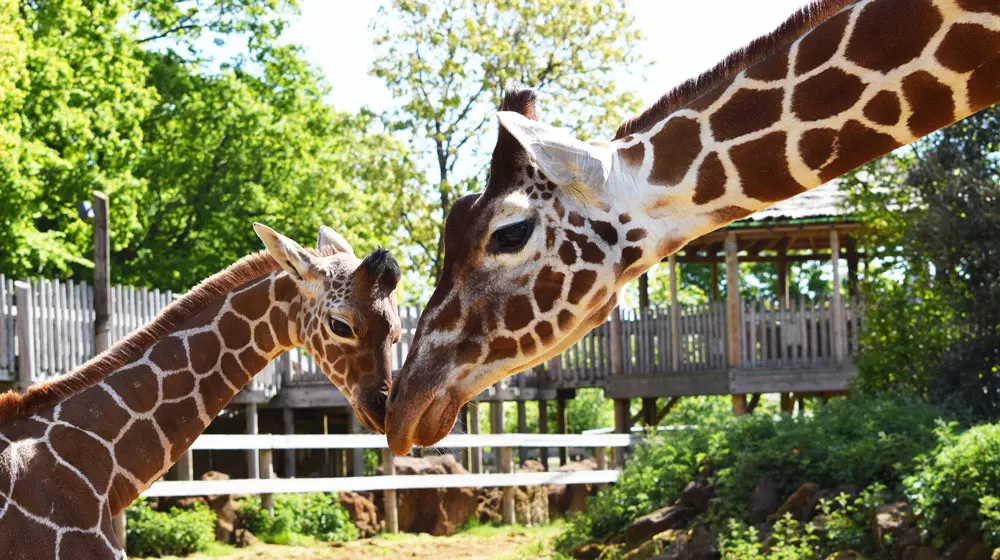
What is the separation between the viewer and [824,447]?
10102 mm

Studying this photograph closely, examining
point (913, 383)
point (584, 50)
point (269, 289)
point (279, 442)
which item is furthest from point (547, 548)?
point (584, 50)

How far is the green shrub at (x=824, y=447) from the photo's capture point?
948 cm

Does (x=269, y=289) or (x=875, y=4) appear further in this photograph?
(x=269, y=289)

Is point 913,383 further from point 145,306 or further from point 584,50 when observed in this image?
point 584,50

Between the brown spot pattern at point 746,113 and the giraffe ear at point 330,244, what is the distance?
146 inches

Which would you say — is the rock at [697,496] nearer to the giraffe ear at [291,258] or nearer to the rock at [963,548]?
the rock at [963,548]

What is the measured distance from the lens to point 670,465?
11789mm

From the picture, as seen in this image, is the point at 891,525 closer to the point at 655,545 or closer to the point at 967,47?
the point at 655,545

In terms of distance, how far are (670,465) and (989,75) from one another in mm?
9578

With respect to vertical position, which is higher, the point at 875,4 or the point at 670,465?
the point at 875,4

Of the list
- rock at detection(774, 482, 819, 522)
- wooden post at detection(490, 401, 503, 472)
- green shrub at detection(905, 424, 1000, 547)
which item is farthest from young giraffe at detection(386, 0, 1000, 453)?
wooden post at detection(490, 401, 503, 472)

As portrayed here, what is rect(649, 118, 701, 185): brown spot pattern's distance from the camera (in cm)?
275

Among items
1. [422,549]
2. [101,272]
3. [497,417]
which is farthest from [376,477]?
[497,417]

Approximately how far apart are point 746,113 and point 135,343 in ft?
11.6
